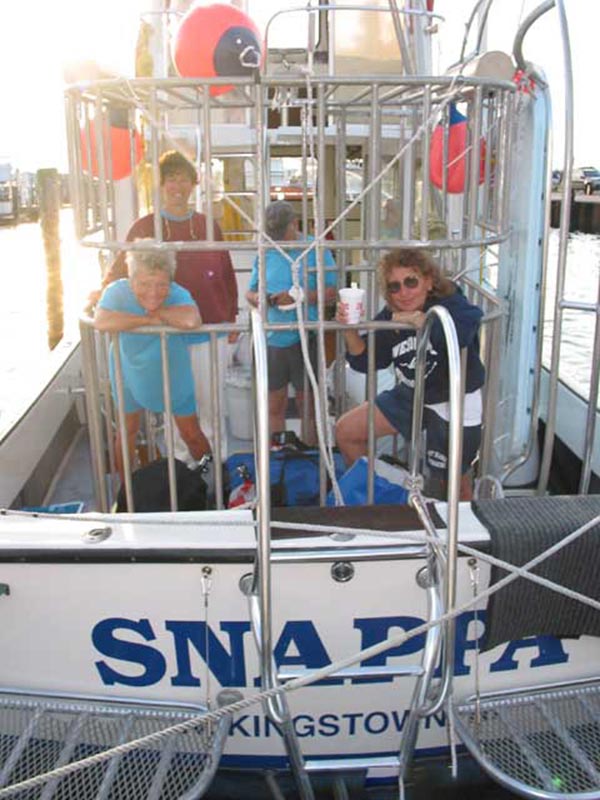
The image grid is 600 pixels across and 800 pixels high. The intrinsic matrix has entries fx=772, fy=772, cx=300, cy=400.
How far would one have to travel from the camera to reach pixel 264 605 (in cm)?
190

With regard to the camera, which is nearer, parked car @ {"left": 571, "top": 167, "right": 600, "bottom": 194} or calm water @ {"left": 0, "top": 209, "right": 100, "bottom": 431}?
calm water @ {"left": 0, "top": 209, "right": 100, "bottom": 431}

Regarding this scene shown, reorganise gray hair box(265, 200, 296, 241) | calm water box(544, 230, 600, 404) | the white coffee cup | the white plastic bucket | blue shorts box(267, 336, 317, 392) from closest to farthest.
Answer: the white coffee cup
gray hair box(265, 200, 296, 241)
blue shorts box(267, 336, 317, 392)
the white plastic bucket
calm water box(544, 230, 600, 404)

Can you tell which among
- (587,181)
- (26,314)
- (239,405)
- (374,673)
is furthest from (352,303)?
(587,181)

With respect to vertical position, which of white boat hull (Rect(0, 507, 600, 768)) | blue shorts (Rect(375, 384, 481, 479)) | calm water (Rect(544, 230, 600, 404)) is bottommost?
calm water (Rect(544, 230, 600, 404))

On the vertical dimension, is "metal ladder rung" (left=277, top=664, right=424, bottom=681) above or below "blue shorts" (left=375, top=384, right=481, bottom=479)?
below

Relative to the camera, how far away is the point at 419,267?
2.89 m

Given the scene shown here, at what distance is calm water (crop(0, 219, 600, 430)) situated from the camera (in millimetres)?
6895

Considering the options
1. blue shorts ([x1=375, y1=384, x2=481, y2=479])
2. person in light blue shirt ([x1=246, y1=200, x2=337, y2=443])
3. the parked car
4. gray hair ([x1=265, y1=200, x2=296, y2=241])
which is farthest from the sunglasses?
the parked car

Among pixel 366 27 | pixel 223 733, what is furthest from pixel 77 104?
pixel 366 27

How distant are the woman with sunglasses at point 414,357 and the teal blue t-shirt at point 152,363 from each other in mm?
716

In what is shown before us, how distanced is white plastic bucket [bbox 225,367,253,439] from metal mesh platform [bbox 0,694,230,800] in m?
2.49

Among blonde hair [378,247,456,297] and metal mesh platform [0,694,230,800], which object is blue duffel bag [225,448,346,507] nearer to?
blonde hair [378,247,456,297]

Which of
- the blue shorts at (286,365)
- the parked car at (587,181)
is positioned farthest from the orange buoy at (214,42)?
the parked car at (587,181)

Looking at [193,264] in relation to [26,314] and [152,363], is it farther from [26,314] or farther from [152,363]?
[26,314]
